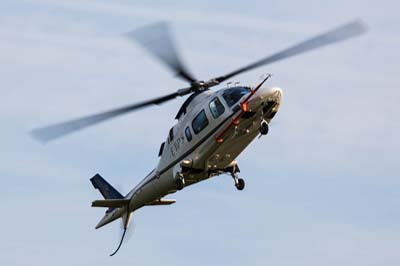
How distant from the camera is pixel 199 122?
47688 mm

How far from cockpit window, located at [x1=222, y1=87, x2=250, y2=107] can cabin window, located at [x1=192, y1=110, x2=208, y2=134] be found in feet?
4.70

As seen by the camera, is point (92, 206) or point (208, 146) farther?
point (92, 206)

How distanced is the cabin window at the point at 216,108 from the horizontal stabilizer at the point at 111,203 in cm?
819

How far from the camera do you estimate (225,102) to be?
46531mm

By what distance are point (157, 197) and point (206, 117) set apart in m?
6.35

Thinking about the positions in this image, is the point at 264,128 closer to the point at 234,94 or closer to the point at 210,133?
the point at 234,94

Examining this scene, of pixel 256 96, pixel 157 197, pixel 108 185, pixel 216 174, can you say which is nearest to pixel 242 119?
pixel 256 96

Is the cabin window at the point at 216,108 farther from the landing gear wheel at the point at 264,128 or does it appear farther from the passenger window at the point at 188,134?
the landing gear wheel at the point at 264,128

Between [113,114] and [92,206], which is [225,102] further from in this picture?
[92,206]

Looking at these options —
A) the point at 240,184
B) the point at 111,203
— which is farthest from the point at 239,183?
the point at 111,203

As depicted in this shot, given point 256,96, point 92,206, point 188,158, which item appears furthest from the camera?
point 92,206

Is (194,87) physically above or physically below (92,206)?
above

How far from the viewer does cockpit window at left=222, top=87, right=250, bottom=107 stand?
152 ft

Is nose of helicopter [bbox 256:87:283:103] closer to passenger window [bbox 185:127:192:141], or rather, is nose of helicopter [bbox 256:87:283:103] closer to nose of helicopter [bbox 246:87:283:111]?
nose of helicopter [bbox 246:87:283:111]
